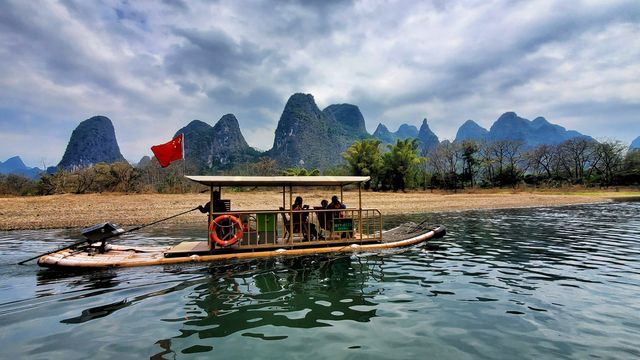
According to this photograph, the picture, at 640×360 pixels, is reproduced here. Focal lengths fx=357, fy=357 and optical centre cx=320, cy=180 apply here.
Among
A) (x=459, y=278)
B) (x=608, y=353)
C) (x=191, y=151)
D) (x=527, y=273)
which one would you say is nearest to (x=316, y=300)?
(x=459, y=278)

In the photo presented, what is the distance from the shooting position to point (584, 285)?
8445mm

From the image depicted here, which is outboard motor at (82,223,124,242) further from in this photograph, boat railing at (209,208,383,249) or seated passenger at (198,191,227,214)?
boat railing at (209,208,383,249)

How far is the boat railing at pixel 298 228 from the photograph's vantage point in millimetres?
11484

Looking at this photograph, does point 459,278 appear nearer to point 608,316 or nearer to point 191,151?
point 608,316

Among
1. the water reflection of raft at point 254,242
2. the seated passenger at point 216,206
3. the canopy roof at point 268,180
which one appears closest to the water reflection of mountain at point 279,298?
the water reflection of raft at point 254,242

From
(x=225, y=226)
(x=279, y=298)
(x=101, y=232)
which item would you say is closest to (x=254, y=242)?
(x=225, y=226)

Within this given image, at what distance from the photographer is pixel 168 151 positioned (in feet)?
41.7

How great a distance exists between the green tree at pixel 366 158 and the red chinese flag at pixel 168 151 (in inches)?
2028

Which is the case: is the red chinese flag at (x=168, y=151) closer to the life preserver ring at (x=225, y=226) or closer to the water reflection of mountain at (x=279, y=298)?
the life preserver ring at (x=225, y=226)

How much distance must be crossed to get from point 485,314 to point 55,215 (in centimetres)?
2686

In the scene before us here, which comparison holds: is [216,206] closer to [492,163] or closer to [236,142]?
[492,163]

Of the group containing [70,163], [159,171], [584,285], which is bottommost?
[584,285]

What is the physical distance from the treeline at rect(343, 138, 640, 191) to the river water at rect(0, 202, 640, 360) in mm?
51141

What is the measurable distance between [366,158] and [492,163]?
2600 centimetres
